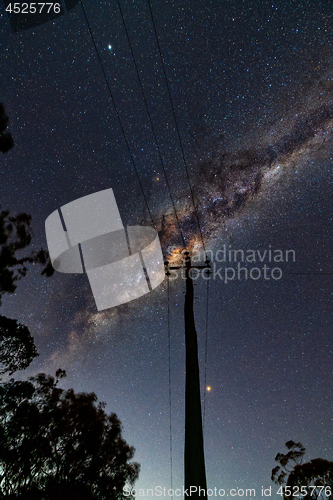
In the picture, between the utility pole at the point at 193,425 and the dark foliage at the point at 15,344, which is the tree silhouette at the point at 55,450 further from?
the utility pole at the point at 193,425

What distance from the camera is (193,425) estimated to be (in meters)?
5.83

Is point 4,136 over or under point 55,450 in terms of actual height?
over

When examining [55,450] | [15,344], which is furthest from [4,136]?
[55,450]

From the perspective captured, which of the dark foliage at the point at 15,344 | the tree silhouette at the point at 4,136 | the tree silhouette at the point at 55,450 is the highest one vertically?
the tree silhouette at the point at 4,136

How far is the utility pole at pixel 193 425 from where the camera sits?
5.22 metres

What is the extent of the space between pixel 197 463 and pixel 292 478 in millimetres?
21468

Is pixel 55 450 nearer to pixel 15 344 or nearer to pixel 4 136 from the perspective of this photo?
pixel 15 344

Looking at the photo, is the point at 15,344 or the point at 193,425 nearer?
the point at 193,425

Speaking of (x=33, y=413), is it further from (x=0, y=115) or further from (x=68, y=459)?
(x=0, y=115)

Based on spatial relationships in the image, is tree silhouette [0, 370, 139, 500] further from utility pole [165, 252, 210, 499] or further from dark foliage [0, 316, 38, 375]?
utility pole [165, 252, 210, 499]

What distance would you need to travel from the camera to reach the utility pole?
17.1ft

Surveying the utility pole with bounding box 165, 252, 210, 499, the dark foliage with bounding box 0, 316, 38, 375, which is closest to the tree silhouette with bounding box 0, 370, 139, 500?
the dark foliage with bounding box 0, 316, 38, 375

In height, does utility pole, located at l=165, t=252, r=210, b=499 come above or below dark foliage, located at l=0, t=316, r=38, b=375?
below

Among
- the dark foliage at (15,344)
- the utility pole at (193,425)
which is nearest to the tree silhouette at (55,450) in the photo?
the dark foliage at (15,344)
